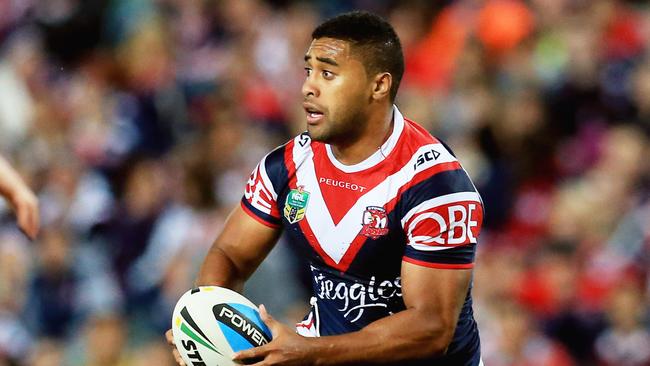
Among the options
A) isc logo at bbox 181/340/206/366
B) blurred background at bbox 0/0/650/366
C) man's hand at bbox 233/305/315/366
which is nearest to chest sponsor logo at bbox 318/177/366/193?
man's hand at bbox 233/305/315/366

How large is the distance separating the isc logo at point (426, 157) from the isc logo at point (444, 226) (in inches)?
7.9

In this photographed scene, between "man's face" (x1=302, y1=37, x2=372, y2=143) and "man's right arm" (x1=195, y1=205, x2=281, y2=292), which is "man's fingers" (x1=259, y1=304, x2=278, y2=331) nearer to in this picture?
"man's right arm" (x1=195, y1=205, x2=281, y2=292)

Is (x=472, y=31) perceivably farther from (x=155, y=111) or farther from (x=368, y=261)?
(x=368, y=261)

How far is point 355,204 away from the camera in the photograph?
5.39 metres

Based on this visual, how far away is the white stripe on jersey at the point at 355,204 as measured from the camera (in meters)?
5.30

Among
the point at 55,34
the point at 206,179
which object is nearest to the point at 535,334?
the point at 206,179

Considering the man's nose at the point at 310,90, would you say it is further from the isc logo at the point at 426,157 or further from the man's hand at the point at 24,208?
the man's hand at the point at 24,208

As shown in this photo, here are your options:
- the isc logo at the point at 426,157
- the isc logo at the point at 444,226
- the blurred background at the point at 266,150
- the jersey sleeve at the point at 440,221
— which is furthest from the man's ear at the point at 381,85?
the blurred background at the point at 266,150

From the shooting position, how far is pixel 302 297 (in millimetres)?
9352

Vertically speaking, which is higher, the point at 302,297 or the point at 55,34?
the point at 55,34

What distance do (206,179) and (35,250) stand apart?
1.66 meters

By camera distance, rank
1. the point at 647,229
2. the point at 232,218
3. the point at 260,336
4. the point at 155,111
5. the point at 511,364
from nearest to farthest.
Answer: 1. the point at 260,336
2. the point at 232,218
3. the point at 511,364
4. the point at 647,229
5. the point at 155,111

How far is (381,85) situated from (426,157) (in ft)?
1.06

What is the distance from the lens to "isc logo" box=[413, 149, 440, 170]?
5.30 m
